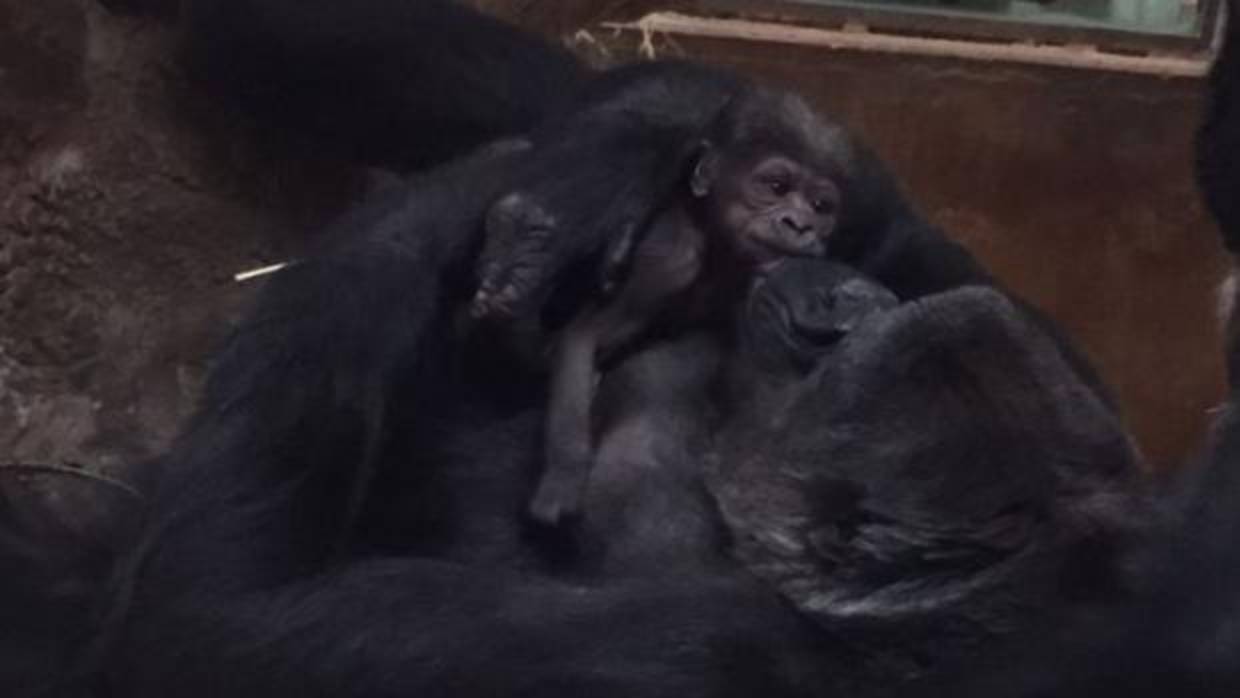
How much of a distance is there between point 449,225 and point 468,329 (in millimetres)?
87

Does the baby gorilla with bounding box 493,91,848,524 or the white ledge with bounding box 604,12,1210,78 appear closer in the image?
the baby gorilla with bounding box 493,91,848,524

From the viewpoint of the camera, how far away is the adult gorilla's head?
2.29 m

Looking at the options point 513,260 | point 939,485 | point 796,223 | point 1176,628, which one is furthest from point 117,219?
point 1176,628

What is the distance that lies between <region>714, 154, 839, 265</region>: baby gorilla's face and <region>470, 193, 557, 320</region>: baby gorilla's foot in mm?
159

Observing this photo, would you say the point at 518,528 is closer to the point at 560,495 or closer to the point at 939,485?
the point at 560,495

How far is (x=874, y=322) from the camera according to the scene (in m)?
2.41

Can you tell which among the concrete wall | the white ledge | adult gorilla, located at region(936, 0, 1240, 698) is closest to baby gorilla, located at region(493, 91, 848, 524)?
adult gorilla, located at region(936, 0, 1240, 698)

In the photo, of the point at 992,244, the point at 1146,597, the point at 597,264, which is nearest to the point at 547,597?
the point at 597,264

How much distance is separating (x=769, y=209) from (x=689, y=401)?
17 centimetres

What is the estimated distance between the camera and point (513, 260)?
250 centimetres

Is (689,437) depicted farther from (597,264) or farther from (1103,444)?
(1103,444)

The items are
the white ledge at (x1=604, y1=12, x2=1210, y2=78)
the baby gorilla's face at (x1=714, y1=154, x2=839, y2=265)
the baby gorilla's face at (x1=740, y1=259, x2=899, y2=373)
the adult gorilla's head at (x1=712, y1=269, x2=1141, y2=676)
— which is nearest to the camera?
the adult gorilla's head at (x1=712, y1=269, x2=1141, y2=676)

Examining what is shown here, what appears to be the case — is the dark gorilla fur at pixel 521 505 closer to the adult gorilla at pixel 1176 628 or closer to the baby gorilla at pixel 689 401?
the baby gorilla at pixel 689 401

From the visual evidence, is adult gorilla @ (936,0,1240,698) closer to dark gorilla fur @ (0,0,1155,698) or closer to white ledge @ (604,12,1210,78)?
dark gorilla fur @ (0,0,1155,698)
